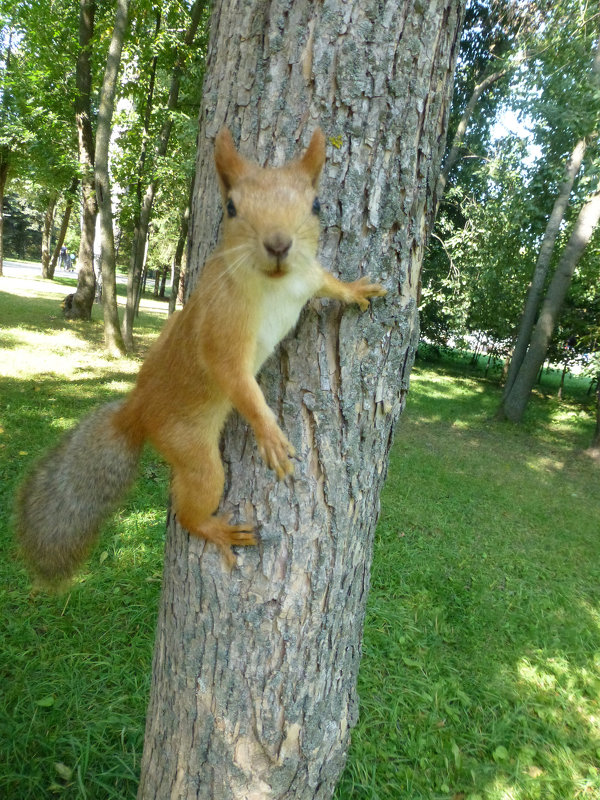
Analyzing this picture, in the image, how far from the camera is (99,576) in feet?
10.3

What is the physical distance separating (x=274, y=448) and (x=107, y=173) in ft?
26.9

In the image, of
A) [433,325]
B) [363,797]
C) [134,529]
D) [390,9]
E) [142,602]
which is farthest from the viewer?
[433,325]

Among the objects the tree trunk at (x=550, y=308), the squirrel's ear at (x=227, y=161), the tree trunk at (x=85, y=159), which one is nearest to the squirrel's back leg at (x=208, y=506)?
the squirrel's ear at (x=227, y=161)

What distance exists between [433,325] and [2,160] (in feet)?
50.3

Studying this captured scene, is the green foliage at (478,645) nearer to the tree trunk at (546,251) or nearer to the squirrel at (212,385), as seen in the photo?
the squirrel at (212,385)

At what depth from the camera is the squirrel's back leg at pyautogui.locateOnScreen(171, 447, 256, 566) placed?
51.3 inches

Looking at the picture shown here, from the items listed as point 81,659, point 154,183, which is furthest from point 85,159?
point 81,659

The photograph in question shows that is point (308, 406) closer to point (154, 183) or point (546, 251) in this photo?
point (154, 183)

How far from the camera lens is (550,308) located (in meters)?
8.96

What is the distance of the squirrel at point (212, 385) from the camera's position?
3.47ft

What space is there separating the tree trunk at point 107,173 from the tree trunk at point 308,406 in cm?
761

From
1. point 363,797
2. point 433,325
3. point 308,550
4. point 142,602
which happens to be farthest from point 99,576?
point 433,325

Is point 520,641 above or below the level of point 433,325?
below

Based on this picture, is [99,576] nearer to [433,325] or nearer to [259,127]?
[259,127]
